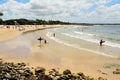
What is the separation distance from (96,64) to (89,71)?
2.96 meters

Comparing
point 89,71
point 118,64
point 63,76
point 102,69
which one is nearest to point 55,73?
point 63,76

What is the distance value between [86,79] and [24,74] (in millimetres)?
3676

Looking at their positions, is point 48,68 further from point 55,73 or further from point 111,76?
point 111,76

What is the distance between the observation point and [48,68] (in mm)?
15875

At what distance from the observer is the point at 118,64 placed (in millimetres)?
18531

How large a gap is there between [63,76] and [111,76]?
376 cm

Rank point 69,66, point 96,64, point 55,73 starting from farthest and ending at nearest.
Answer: point 96,64, point 69,66, point 55,73

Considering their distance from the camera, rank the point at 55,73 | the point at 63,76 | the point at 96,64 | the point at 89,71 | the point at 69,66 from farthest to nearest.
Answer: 1. the point at 96,64
2. the point at 69,66
3. the point at 89,71
4. the point at 55,73
5. the point at 63,76

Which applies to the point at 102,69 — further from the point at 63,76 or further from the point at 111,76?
the point at 63,76

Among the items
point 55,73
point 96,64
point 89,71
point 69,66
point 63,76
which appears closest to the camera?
point 63,76

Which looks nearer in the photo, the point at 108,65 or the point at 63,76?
the point at 63,76

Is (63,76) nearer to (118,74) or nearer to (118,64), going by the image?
(118,74)

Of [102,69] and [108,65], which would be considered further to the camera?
[108,65]

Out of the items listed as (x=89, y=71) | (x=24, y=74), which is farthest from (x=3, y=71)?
(x=89, y=71)
